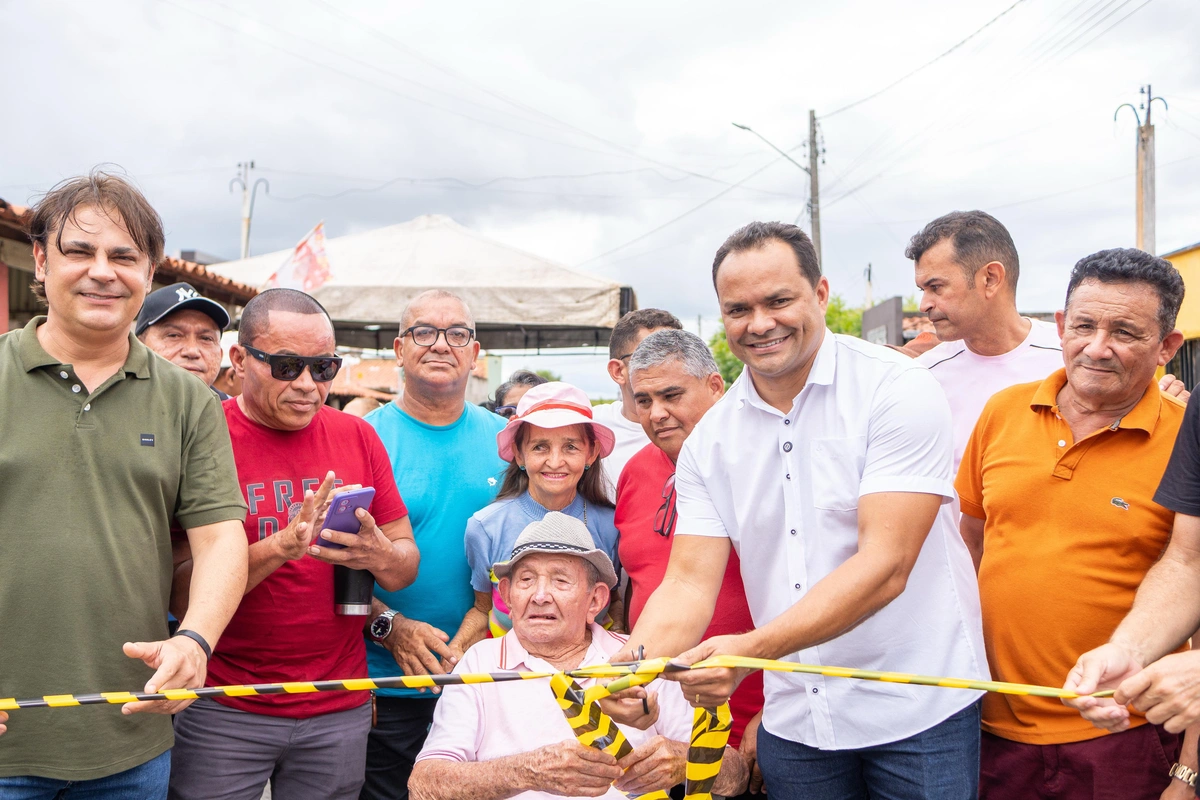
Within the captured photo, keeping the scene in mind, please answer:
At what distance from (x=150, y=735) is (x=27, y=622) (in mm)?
491

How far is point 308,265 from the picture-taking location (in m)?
8.78

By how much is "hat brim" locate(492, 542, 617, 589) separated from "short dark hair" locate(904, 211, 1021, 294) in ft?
6.85

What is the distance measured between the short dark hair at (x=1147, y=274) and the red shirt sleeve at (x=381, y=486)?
2.62 m

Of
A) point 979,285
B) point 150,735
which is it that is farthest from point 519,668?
point 979,285

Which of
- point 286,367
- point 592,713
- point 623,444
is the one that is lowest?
point 592,713

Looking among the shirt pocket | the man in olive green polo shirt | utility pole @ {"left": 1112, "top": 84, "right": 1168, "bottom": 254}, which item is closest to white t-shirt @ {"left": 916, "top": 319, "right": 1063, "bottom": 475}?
the shirt pocket

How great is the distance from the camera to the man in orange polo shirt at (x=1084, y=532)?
107 inches

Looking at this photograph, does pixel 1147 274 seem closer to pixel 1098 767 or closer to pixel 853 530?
pixel 853 530

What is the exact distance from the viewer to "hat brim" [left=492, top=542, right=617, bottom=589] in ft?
10.6

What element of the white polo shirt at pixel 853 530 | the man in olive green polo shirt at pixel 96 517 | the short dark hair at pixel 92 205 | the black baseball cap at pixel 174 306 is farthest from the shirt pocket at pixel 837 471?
the black baseball cap at pixel 174 306

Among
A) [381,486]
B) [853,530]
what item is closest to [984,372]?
[853,530]

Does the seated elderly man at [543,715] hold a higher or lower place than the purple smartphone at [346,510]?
lower

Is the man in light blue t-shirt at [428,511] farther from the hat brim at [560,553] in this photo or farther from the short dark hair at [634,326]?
the short dark hair at [634,326]

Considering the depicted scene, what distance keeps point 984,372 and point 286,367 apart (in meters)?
2.90
